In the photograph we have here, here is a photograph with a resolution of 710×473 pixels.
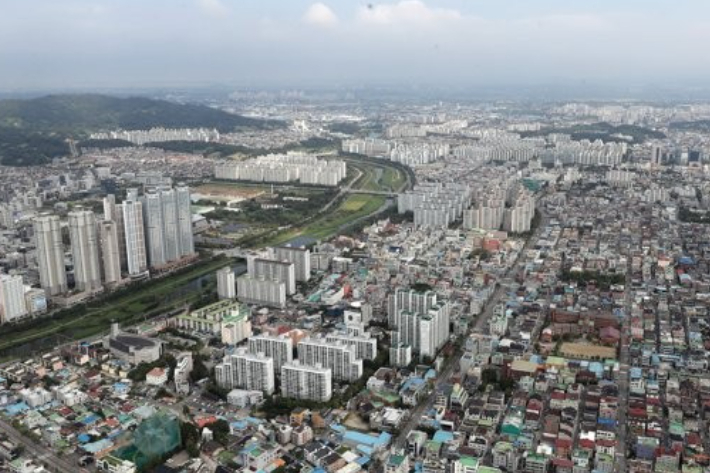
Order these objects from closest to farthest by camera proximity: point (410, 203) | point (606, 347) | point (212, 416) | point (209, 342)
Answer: point (212, 416) → point (606, 347) → point (209, 342) → point (410, 203)

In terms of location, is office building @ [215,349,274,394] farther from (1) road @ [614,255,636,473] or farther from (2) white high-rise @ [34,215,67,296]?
(2) white high-rise @ [34,215,67,296]

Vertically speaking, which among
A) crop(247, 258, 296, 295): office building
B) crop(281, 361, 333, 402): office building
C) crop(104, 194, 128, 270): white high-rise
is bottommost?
crop(281, 361, 333, 402): office building

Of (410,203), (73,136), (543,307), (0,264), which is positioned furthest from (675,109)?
(0,264)

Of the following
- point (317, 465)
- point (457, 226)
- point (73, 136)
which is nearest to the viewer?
point (317, 465)

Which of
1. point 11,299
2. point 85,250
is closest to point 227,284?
point 85,250

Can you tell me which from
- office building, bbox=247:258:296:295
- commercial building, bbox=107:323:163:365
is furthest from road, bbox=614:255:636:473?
commercial building, bbox=107:323:163:365

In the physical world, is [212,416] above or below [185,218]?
below

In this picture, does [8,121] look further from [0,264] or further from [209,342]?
[209,342]

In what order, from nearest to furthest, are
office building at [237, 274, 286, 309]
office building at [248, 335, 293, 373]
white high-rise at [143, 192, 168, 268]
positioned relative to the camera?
office building at [248, 335, 293, 373], office building at [237, 274, 286, 309], white high-rise at [143, 192, 168, 268]
